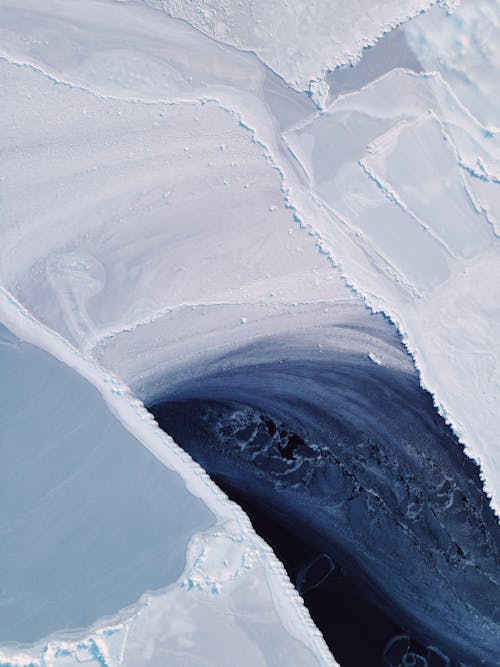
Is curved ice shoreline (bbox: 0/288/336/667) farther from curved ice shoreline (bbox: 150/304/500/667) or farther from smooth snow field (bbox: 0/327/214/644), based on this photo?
curved ice shoreline (bbox: 150/304/500/667)

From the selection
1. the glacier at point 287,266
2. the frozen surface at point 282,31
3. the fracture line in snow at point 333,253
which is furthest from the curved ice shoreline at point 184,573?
the frozen surface at point 282,31

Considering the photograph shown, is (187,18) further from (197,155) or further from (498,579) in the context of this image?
(498,579)

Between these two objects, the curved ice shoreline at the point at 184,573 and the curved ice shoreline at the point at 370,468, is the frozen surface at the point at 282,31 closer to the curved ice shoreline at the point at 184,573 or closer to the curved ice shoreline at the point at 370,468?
the curved ice shoreline at the point at 370,468

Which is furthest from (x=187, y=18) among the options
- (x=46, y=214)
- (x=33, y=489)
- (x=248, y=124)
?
(x=33, y=489)

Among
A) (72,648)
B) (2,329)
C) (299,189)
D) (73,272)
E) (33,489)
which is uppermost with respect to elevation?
(299,189)

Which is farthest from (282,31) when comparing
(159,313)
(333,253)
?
(159,313)

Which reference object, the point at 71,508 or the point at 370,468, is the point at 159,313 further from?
the point at 370,468

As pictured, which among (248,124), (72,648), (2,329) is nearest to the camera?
(72,648)
